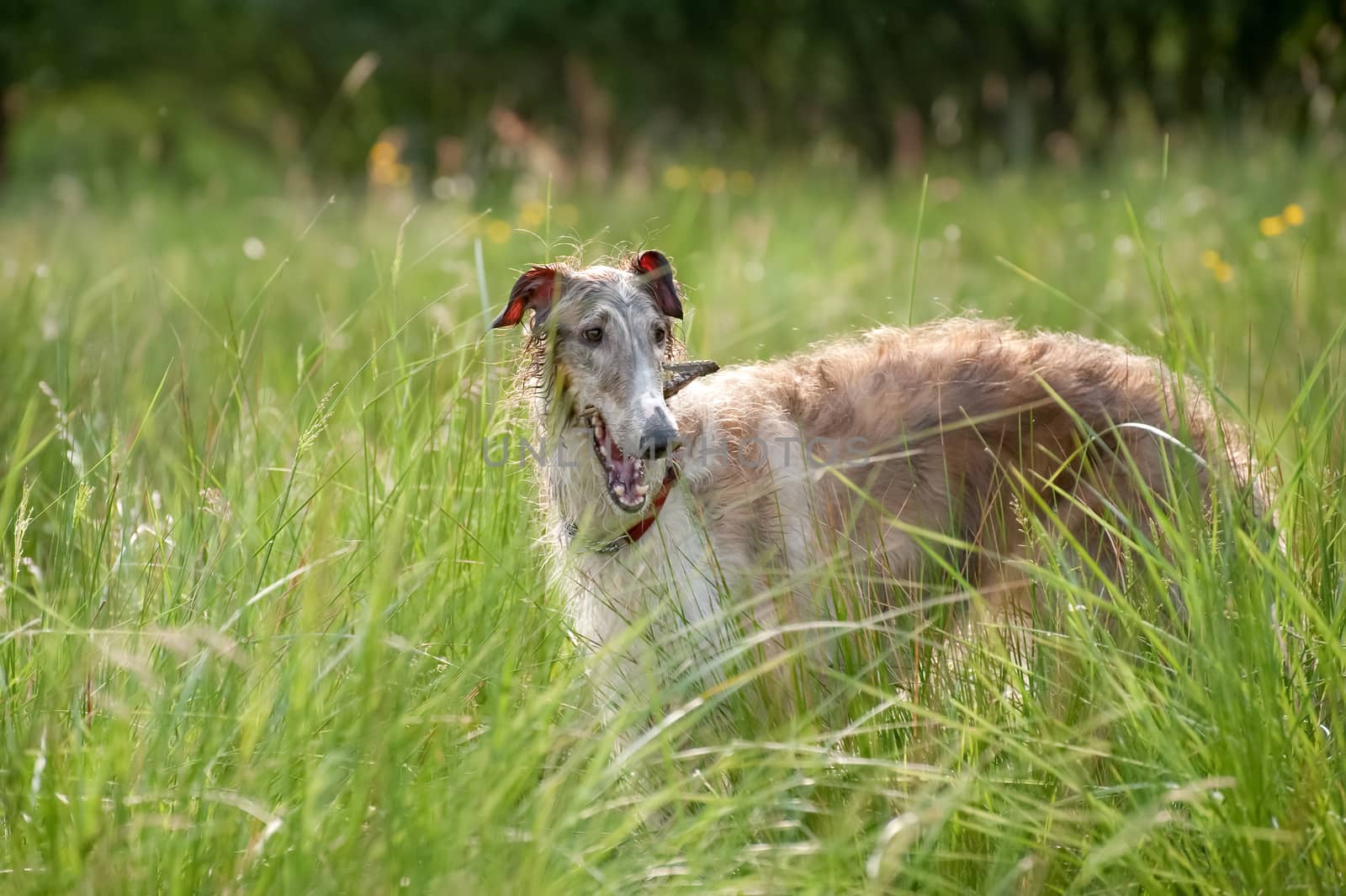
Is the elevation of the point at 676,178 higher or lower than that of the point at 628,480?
higher

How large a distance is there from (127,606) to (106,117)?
92.6ft

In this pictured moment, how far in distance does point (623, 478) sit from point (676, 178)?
7667mm

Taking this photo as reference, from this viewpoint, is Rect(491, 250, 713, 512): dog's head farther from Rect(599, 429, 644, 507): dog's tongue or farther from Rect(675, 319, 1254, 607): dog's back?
Rect(675, 319, 1254, 607): dog's back

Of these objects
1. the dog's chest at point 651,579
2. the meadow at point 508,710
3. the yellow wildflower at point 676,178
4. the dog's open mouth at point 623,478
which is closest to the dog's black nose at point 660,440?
the dog's open mouth at point 623,478

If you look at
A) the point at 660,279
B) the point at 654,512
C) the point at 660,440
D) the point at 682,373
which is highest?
the point at 660,279

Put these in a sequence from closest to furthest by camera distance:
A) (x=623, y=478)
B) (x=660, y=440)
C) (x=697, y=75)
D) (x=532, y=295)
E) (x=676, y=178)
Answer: (x=660, y=440), (x=623, y=478), (x=532, y=295), (x=676, y=178), (x=697, y=75)

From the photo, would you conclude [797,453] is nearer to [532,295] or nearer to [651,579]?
[651,579]

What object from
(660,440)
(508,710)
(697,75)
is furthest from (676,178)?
(508,710)

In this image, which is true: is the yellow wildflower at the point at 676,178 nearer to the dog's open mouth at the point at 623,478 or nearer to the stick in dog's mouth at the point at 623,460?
the stick in dog's mouth at the point at 623,460

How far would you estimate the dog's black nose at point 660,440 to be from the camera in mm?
2891

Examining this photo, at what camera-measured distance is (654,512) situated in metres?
3.18

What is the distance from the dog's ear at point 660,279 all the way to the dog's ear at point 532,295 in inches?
9.6

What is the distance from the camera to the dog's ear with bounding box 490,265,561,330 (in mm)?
3234

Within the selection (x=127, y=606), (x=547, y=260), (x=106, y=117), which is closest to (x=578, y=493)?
(x=547, y=260)
